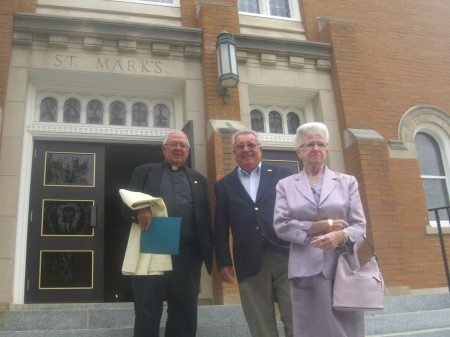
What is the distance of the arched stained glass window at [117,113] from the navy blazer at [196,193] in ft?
11.6

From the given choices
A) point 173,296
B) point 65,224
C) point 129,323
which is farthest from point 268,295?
point 65,224

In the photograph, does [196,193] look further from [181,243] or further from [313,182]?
[313,182]

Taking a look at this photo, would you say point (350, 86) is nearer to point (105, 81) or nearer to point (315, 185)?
point (105, 81)

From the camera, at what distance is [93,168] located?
7.37m

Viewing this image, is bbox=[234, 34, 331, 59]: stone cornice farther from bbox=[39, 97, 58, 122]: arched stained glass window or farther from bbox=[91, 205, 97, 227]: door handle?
bbox=[91, 205, 97, 227]: door handle

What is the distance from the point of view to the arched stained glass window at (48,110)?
7398mm

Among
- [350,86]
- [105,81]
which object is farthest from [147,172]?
[350,86]

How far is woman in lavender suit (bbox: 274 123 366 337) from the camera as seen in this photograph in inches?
114

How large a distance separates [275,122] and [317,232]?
18.4ft

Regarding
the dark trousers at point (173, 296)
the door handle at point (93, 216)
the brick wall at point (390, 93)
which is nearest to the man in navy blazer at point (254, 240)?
the dark trousers at point (173, 296)

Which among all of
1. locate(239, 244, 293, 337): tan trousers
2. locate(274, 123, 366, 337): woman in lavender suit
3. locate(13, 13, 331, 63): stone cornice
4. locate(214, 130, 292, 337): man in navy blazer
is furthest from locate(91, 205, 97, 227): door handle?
locate(274, 123, 366, 337): woman in lavender suit

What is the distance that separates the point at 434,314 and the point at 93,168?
199 inches

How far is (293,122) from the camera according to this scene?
8602 mm

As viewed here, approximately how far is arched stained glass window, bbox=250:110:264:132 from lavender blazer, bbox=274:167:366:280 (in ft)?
16.8
